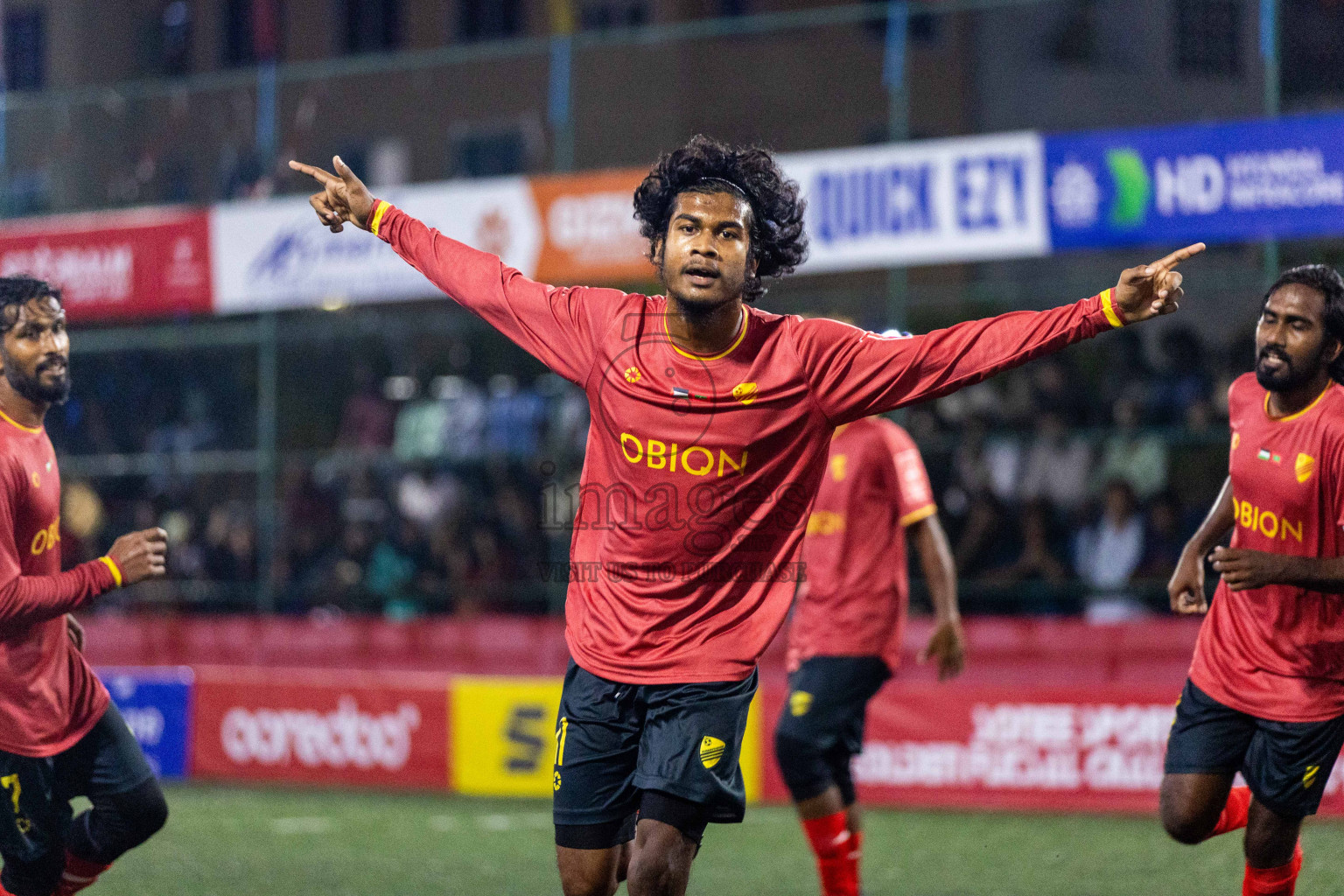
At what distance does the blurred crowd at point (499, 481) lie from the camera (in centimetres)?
1230

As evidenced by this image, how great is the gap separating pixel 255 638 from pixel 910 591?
543cm

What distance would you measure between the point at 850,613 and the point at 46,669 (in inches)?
133

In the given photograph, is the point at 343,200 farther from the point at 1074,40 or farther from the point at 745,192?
the point at 1074,40

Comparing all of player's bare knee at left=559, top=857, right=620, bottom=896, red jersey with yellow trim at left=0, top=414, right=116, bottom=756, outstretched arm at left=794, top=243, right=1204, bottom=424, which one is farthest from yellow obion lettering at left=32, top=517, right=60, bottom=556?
outstretched arm at left=794, top=243, right=1204, bottom=424

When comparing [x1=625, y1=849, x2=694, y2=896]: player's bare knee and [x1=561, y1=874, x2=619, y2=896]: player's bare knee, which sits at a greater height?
[x1=625, y1=849, x2=694, y2=896]: player's bare knee

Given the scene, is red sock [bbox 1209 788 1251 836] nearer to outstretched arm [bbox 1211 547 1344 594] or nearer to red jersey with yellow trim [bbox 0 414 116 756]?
outstretched arm [bbox 1211 547 1344 594]

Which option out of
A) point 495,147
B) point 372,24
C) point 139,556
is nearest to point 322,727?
point 495,147

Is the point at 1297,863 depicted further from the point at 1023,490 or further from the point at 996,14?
the point at 996,14

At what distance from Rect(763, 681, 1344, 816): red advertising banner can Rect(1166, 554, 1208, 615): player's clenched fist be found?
4236 millimetres

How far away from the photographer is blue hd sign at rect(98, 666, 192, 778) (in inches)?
519

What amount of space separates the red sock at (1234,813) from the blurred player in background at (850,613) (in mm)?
1631

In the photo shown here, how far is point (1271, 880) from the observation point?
6.15 meters

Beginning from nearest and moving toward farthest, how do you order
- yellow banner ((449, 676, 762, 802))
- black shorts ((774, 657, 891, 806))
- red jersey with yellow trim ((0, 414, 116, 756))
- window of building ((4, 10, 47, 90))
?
red jersey with yellow trim ((0, 414, 116, 756)), black shorts ((774, 657, 891, 806)), yellow banner ((449, 676, 762, 802)), window of building ((4, 10, 47, 90))

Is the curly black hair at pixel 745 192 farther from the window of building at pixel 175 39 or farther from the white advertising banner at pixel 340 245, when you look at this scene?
the window of building at pixel 175 39
